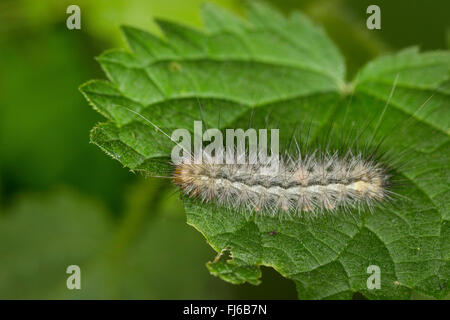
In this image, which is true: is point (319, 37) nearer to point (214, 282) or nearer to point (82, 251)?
point (214, 282)

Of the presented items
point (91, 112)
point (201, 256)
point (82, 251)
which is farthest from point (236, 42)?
point (82, 251)

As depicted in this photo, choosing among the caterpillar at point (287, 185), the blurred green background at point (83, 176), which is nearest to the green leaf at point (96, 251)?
the blurred green background at point (83, 176)

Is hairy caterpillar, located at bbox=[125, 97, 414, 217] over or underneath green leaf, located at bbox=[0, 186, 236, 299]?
over

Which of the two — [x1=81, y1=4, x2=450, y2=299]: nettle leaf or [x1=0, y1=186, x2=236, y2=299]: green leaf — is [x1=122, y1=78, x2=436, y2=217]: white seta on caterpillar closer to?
[x1=81, y1=4, x2=450, y2=299]: nettle leaf

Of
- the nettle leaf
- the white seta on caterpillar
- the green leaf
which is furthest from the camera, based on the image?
the green leaf

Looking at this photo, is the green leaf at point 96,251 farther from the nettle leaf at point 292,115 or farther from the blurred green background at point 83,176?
the nettle leaf at point 292,115

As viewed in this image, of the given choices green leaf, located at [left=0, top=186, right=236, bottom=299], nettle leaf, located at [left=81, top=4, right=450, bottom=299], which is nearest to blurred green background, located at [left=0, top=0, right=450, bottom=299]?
green leaf, located at [left=0, top=186, right=236, bottom=299]

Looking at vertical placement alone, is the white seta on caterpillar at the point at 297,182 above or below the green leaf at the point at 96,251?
above
